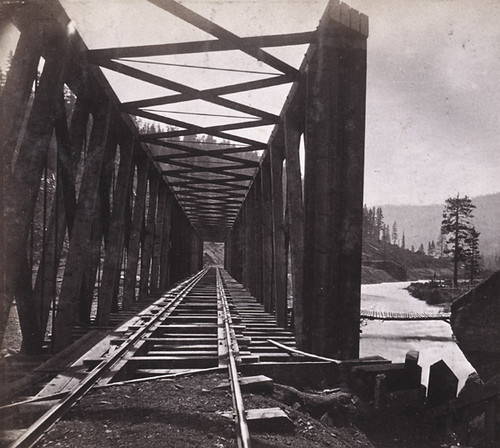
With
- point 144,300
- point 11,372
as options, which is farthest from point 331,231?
point 144,300

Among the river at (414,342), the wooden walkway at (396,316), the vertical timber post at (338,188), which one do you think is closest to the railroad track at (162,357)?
the vertical timber post at (338,188)

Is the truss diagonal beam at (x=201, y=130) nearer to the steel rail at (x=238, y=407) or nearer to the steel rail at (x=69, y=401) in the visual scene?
the steel rail at (x=69, y=401)

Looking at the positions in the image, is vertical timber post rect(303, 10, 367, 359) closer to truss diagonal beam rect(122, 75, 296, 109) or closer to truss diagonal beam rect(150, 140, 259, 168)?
truss diagonal beam rect(122, 75, 296, 109)

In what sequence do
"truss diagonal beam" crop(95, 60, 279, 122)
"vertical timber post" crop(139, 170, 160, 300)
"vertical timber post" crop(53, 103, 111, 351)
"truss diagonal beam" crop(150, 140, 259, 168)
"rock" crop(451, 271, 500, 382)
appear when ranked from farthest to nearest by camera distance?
"vertical timber post" crop(139, 170, 160, 300) → "truss diagonal beam" crop(150, 140, 259, 168) → "truss diagonal beam" crop(95, 60, 279, 122) → "vertical timber post" crop(53, 103, 111, 351) → "rock" crop(451, 271, 500, 382)

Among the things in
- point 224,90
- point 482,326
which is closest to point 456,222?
point 224,90

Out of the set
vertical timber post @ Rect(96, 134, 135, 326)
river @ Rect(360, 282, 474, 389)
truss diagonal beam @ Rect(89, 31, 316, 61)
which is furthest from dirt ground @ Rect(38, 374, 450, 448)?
river @ Rect(360, 282, 474, 389)

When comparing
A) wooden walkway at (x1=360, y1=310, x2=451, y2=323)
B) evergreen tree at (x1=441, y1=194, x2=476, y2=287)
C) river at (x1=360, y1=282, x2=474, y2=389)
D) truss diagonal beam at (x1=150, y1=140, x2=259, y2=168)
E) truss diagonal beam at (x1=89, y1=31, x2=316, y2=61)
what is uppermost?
evergreen tree at (x1=441, y1=194, x2=476, y2=287)

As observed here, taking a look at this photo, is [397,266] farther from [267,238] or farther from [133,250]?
[133,250]
